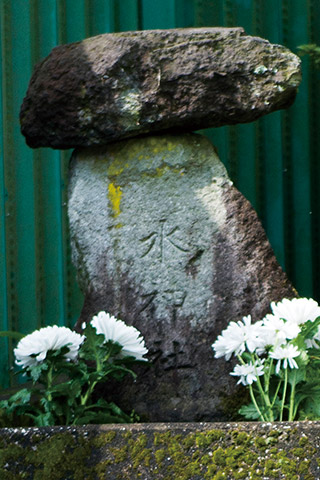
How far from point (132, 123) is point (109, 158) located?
22cm

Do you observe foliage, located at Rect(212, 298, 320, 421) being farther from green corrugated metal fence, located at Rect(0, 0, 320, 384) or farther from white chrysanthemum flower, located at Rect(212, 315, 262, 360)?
green corrugated metal fence, located at Rect(0, 0, 320, 384)

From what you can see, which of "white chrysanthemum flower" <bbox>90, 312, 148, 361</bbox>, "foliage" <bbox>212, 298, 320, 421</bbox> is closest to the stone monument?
"white chrysanthemum flower" <bbox>90, 312, 148, 361</bbox>

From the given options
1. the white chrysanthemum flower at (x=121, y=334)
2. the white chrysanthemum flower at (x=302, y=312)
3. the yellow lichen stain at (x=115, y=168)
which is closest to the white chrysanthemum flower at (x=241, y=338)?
the white chrysanthemum flower at (x=302, y=312)

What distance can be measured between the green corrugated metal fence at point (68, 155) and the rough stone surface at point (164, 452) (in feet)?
7.68

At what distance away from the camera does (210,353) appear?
121 inches

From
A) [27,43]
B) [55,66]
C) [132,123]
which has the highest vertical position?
[27,43]

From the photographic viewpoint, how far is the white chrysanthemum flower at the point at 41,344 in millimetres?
2779

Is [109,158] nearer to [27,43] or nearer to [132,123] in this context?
[132,123]

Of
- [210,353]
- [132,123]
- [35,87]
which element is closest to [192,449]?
[210,353]

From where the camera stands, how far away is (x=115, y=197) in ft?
10.9

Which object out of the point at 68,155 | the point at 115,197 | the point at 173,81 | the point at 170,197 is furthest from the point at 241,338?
the point at 68,155

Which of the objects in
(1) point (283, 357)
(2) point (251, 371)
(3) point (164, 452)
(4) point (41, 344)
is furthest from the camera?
(4) point (41, 344)

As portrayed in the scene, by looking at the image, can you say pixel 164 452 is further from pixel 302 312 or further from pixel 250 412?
pixel 302 312

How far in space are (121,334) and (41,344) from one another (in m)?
0.28
